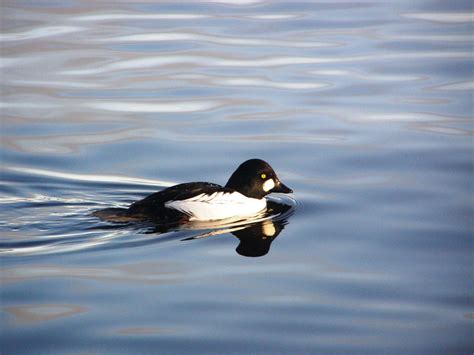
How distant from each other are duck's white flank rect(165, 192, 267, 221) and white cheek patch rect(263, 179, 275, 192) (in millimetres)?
163

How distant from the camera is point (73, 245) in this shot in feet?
28.7

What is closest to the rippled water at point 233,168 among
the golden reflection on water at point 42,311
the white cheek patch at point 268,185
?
the golden reflection on water at point 42,311

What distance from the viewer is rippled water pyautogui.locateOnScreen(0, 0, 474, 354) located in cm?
705

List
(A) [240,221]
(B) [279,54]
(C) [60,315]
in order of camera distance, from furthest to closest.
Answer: (B) [279,54]
(A) [240,221]
(C) [60,315]

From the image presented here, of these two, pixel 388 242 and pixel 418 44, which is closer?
pixel 388 242

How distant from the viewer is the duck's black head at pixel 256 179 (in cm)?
1028

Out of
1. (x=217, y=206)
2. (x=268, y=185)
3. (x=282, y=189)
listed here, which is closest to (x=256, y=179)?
(x=268, y=185)

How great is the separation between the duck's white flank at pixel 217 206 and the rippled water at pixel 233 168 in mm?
281

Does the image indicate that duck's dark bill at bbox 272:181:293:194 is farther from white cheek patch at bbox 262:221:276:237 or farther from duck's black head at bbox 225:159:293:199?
white cheek patch at bbox 262:221:276:237

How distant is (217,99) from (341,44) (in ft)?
15.2

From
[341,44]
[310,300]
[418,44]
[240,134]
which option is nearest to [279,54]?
[341,44]

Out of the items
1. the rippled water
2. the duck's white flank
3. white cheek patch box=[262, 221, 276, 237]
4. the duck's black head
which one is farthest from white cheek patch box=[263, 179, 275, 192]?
white cheek patch box=[262, 221, 276, 237]

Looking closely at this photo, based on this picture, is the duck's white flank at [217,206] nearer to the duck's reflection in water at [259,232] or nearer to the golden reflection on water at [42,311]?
the duck's reflection in water at [259,232]

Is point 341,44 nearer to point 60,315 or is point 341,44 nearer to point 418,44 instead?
point 418,44
